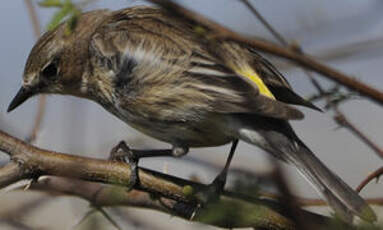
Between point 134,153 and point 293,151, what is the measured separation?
40.8 inches

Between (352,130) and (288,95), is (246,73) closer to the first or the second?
(288,95)

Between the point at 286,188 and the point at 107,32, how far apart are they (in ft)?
13.0

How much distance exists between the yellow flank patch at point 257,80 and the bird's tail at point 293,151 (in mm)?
203

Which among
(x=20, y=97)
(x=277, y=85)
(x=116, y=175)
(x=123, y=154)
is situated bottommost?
(x=20, y=97)

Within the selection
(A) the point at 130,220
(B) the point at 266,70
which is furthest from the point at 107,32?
(A) the point at 130,220

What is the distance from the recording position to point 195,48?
4.26 m

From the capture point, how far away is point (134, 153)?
4094 mm

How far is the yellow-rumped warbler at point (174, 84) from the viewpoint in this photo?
3.76m

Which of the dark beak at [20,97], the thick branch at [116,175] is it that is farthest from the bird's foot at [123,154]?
the dark beak at [20,97]

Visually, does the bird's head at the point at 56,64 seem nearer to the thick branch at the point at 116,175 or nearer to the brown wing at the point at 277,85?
the brown wing at the point at 277,85

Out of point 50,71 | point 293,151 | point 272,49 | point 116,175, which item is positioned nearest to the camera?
point 272,49

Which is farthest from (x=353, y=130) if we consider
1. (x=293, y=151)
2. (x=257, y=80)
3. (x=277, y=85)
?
(x=277, y=85)

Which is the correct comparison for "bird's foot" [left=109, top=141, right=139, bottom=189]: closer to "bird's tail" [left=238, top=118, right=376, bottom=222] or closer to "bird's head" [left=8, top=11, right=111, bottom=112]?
"bird's tail" [left=238, top=118, right=376, bottom=222]

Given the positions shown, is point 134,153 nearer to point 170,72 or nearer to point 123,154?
point 123,154
